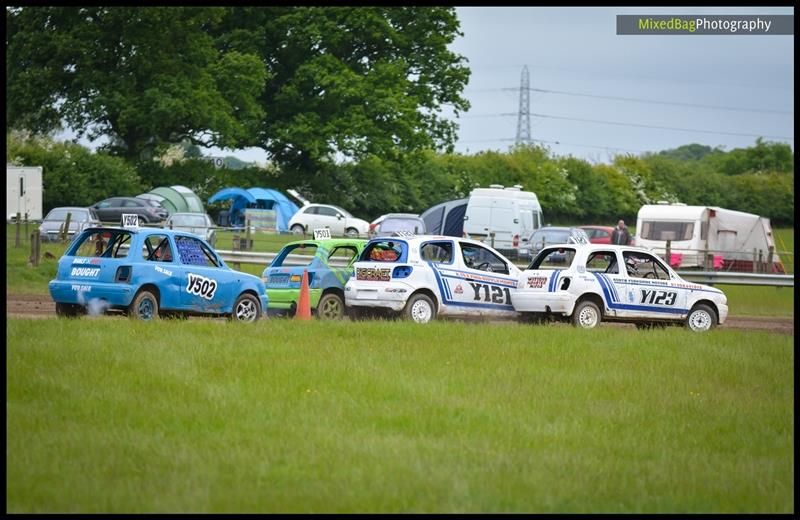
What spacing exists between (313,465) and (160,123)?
1853 inches

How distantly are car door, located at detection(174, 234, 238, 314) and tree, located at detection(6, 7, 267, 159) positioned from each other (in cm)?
3536

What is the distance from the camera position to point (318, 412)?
39.8ft

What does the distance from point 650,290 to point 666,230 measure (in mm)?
23812

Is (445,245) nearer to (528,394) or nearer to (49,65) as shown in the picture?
(528,394)

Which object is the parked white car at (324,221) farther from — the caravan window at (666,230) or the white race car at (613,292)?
the white race car at (613,292)

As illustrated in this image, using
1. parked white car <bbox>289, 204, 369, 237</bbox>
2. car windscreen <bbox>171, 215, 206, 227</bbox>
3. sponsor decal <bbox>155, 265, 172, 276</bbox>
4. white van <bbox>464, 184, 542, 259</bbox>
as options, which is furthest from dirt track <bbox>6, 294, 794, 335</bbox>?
parked white car <bbox>289, 204, 369, 237</bbox>

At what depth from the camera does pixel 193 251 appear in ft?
63.9

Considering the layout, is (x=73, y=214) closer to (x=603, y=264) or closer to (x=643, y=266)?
(x=603, y=264)

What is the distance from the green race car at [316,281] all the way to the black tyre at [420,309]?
1286 millimetres

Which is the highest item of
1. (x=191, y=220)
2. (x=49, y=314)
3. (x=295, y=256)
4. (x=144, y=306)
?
(x=191, y=220)

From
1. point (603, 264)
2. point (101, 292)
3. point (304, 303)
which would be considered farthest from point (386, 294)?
point (101, 292)

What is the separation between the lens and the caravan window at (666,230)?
44.4 metres

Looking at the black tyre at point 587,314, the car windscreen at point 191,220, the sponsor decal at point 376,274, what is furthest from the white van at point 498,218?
the sponsor decal at point 376,274

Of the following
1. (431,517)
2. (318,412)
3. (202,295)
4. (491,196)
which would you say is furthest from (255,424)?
(491,196)
